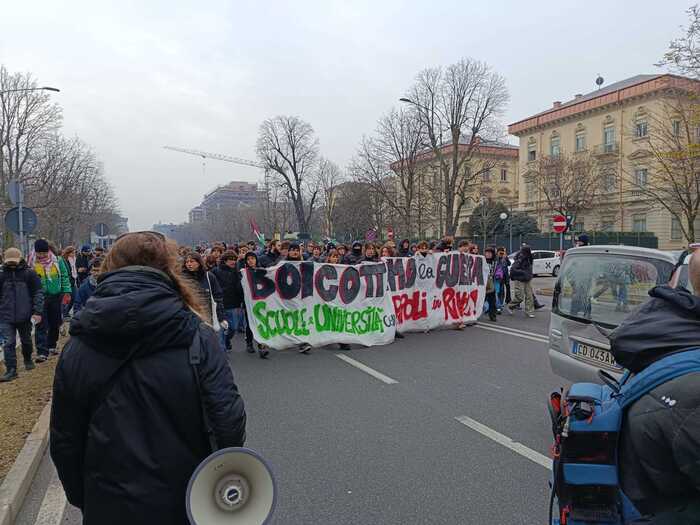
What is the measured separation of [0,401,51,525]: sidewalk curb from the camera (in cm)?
346

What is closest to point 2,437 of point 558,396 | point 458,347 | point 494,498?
point 494,498

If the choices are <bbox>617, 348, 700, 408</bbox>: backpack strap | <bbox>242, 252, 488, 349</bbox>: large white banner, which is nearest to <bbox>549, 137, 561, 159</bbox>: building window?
<bbox>242, 252, 488, 349</bbox>: large white banner

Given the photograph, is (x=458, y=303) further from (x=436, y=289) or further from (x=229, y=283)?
(x=229, y=283)

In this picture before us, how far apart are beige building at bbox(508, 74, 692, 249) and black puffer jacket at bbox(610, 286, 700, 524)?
4231 cm

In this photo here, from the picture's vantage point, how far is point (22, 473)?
397 cm

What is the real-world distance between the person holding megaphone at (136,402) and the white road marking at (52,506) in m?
2.10

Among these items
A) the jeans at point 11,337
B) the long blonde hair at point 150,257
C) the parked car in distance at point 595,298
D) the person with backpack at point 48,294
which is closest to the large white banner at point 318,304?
the person with backpack at point 48,294

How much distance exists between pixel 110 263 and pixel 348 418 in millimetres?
3793

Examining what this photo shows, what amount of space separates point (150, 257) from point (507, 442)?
3784mm

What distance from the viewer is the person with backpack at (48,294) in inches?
318

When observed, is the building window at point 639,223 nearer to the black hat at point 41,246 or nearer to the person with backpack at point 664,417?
the black hat at point 41,246

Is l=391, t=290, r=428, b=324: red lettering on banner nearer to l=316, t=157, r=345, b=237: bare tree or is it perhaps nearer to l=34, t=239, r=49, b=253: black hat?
l=34, t=239, r=49, b=253: black hat

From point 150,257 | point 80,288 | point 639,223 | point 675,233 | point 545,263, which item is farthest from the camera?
point 639,223

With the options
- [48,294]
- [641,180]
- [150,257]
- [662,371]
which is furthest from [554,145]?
[150,257]
